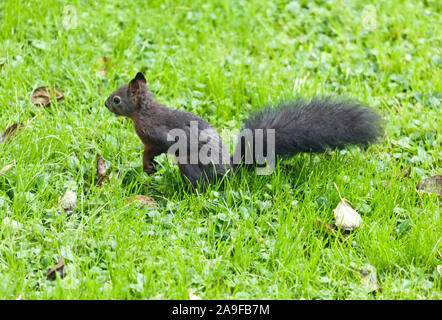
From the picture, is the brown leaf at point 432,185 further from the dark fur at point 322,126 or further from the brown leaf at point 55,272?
the brown leaf at point 55,272

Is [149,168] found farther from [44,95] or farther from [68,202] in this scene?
[44,95]

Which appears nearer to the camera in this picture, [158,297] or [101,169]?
[158,297]

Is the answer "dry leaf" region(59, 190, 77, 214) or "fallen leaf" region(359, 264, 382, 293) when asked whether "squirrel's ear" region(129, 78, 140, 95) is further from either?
"fallen leaf" region(359, 264, 382, 293)

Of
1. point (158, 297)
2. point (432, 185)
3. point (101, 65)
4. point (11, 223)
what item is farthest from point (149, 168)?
point (432, 185)

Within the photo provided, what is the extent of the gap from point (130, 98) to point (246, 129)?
0.70m

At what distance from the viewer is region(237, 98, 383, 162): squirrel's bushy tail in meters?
3.33

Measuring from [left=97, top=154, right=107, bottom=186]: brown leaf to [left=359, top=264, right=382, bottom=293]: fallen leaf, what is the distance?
1.50m

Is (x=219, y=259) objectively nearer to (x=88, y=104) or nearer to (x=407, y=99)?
(x=88, y=104)

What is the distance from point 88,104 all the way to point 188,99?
0.68 m

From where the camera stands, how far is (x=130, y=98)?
3.57 metres

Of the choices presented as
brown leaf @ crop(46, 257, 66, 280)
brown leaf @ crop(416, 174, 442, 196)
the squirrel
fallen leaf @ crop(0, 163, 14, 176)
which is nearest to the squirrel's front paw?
the squirrel

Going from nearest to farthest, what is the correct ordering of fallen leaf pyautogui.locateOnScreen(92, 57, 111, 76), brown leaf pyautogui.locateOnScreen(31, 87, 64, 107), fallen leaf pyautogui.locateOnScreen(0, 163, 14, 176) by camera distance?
fallen leaf pyautogui.locateOnScreen(0, 163, 14, 176), brown leaf pyautogui.locateOnScreen(31, 87, 64, 107), fallen leaf pyautogui.locateOnScreen(92, 57, 111, 76)
